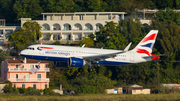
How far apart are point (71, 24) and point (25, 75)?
3981 cm

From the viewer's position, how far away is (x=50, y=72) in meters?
110

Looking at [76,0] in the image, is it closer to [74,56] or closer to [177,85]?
[177,85]

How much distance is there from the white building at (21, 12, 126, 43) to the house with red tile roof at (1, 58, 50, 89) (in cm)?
3196

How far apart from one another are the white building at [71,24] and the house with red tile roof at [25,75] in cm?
3196

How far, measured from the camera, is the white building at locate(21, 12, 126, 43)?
136 metres

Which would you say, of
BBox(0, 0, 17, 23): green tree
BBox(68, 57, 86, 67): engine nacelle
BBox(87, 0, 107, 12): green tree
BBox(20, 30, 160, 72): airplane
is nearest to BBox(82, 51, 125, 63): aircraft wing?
BBox(20, 30, 160, 72): airplane

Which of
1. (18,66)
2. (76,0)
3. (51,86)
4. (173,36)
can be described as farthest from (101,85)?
(76,0)

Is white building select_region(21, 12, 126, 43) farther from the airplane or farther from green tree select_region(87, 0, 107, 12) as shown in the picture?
the airplane

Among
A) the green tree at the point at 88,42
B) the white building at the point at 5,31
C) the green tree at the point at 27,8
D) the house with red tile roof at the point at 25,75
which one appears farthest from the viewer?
the green tree at the point at 27,8

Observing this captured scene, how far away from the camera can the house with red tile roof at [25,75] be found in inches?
3935

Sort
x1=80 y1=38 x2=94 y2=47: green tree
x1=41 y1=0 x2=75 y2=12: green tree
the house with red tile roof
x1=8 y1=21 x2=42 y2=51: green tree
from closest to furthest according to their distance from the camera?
the house with red tile roof, x1=80 y1=38 x2=94 y2=47: green tree, x1=8 y1=21 x2=42 y2=51: green tree, x1=41 y1=0 x2=75 y2=12: green tree

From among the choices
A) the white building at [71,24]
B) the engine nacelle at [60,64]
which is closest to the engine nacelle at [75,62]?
the engine nacelle at [60,64]

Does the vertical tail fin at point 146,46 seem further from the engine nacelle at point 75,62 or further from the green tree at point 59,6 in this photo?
the green tree at point 59,6

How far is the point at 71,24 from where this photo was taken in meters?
137
